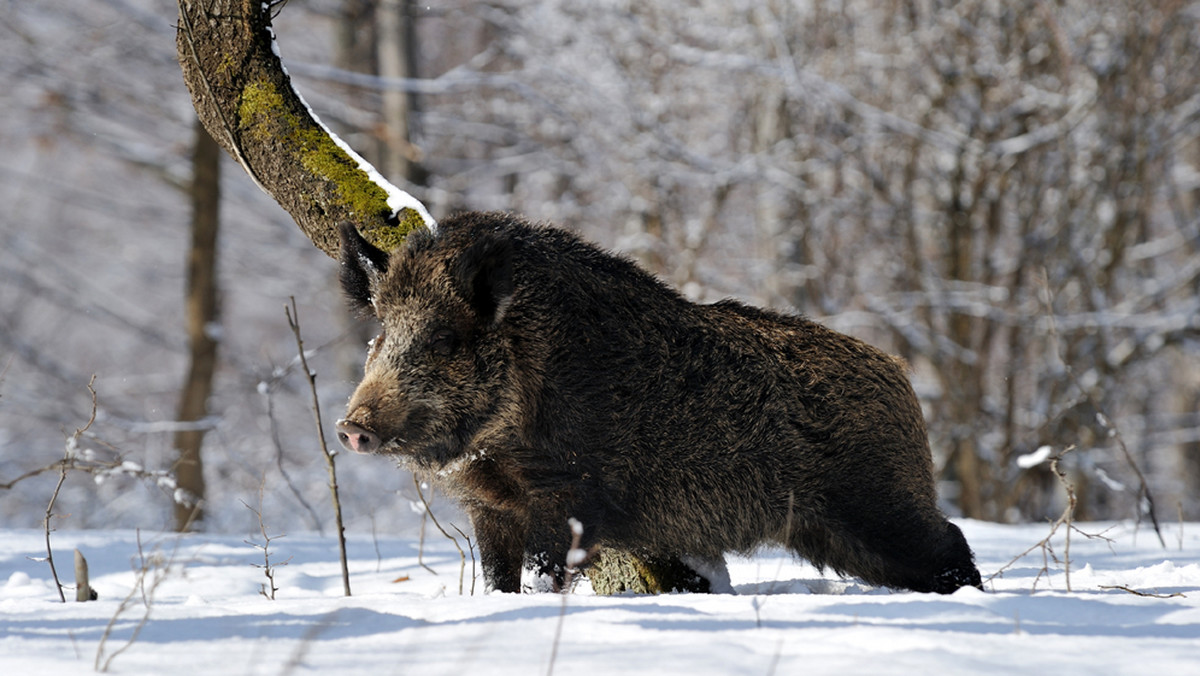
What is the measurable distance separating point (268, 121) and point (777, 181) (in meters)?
7.44

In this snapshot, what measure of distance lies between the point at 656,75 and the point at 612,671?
1117 cm

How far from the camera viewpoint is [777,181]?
10.8 metres

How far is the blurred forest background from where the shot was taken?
993 cm

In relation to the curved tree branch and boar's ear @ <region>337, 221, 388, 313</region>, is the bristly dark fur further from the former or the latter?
the curved tree branch

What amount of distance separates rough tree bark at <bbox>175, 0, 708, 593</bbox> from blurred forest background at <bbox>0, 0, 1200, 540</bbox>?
11.6ft

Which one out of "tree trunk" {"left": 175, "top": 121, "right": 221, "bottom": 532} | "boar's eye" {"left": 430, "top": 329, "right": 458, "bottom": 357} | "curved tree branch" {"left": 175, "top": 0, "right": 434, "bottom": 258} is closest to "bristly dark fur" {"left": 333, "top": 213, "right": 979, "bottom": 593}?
"boar's eye" {"left": 430, "top": 329, "right": 458, "bottom": 357}

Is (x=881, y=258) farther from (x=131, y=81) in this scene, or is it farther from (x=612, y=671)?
(x=612, y=671)

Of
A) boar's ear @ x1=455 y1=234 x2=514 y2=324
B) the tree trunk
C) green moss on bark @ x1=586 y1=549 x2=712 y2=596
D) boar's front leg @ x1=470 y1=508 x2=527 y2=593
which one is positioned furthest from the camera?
the tree trunk

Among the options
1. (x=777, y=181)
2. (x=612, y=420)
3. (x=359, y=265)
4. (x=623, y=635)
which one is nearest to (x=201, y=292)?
(x=777, y=181)

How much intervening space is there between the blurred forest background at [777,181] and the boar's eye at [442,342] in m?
4.40

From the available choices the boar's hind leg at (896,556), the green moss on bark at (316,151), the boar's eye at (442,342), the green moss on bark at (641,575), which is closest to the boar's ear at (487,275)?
the boar's eye at (442,342)

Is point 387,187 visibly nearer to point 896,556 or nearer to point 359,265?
point 359,265

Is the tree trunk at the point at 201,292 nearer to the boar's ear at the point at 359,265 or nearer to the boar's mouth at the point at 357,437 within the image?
the boar's ear at the point at 359,265

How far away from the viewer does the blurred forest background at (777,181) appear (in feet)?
32.6
